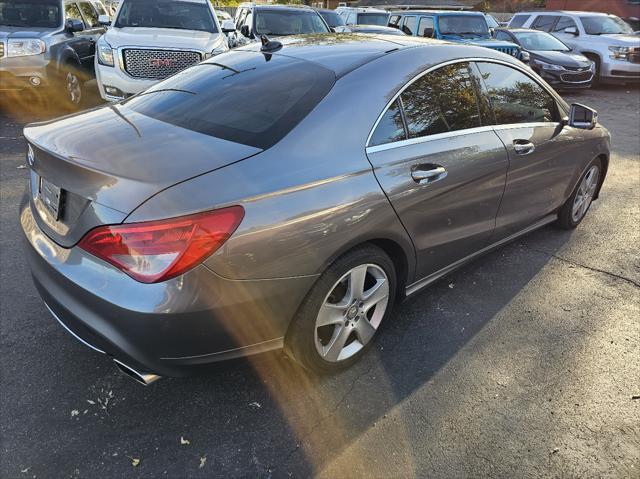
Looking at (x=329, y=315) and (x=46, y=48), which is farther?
(x=46, y=48)

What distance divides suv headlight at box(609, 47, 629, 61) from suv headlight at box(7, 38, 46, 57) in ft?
43.4

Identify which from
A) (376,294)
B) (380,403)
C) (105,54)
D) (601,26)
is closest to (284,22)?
(105,54)

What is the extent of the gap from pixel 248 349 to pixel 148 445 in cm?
62

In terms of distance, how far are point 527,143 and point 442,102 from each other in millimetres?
880

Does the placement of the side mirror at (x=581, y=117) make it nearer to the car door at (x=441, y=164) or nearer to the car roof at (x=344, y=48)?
the car roof at (x=344, y=48)

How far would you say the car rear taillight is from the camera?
184 cm

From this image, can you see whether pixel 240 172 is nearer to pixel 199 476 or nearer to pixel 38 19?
pixel 199 476

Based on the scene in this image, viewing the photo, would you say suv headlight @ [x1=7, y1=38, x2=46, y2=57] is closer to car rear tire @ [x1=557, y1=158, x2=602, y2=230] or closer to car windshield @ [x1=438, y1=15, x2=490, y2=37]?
car rear tire @ [x1=557, y1=158, x2=602, y2=230]

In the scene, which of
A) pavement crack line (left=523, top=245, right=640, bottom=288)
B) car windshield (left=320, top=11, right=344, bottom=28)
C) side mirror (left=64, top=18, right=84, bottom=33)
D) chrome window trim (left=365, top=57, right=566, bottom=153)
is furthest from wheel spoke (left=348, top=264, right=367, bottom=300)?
car windshield (left=320, top=11, right=344, bottom=28)

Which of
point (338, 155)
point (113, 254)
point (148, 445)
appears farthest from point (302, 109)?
point (148, 445)

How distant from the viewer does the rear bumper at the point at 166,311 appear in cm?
188

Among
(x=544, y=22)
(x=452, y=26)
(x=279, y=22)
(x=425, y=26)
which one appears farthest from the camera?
(x=544, y=22)

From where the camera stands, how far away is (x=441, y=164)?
8.99ft

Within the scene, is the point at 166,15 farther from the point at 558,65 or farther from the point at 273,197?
the point at 558,65
